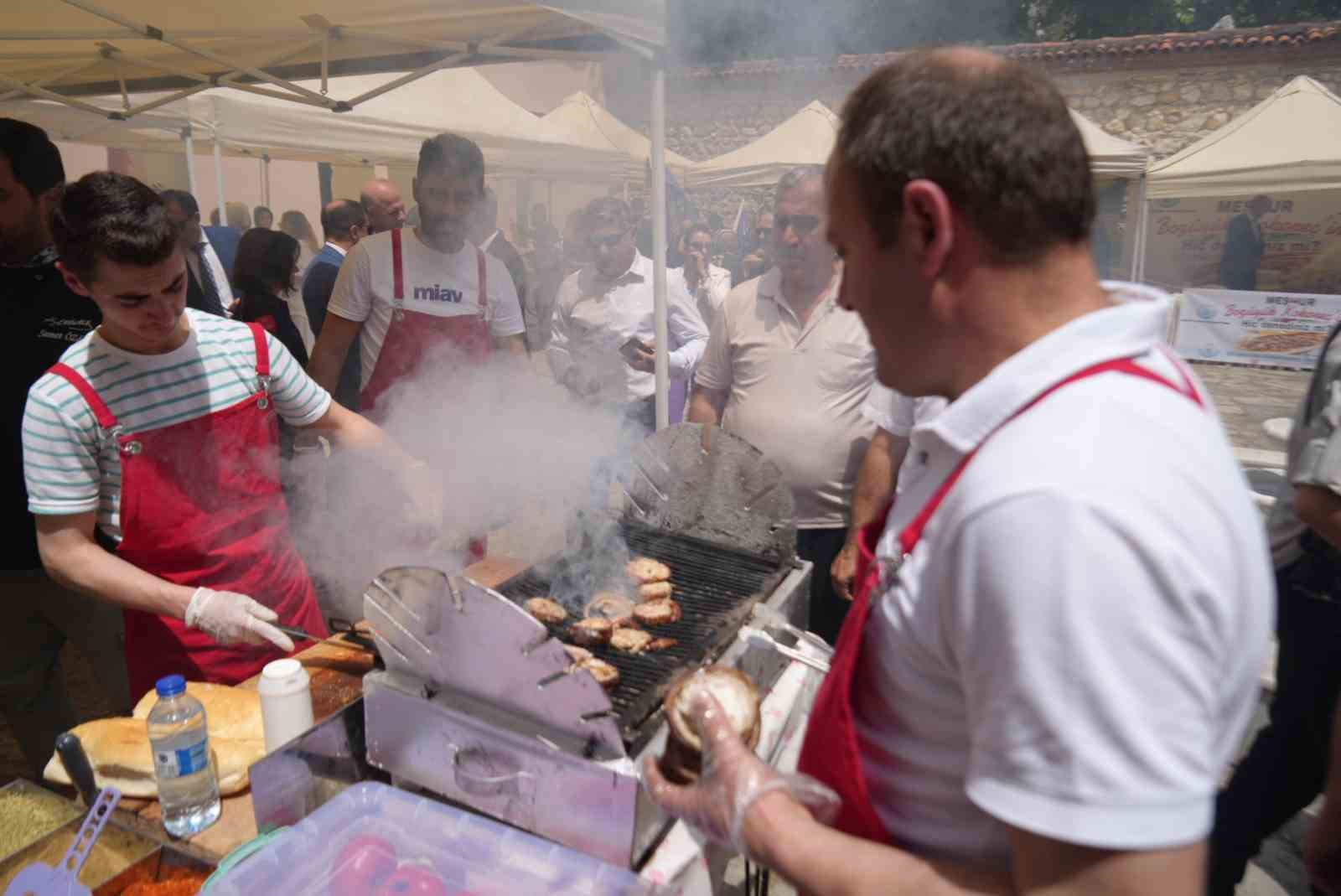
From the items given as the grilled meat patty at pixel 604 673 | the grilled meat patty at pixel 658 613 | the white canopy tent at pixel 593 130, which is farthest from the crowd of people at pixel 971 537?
the white canopy tent at pixel 593 130

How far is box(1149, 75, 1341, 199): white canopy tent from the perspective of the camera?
11.9 meters

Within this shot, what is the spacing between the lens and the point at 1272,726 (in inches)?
98.0

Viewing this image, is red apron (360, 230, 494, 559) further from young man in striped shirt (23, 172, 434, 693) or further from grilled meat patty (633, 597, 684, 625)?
grilled meat patty (633, 597, 684, 625)

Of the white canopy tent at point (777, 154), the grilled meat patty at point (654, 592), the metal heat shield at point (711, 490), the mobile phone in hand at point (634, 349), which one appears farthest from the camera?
the white canopy tent at point (777, 154)

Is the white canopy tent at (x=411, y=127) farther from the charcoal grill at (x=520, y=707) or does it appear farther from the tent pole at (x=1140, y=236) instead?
the tent pole at (x=1140, y=236)

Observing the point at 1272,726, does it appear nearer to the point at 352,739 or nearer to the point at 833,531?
the point at 833,531

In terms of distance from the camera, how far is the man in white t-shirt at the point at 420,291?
3650 millimetres

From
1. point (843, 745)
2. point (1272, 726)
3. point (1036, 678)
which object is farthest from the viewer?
point (1272, 726)

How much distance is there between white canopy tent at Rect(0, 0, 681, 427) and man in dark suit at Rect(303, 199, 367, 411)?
3.55 ft

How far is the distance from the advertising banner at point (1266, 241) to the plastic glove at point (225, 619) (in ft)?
60.7

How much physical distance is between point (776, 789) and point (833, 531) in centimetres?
234

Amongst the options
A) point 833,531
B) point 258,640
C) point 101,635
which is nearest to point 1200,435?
point 258,640

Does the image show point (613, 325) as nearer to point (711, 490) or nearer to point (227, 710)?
point (711, 490)

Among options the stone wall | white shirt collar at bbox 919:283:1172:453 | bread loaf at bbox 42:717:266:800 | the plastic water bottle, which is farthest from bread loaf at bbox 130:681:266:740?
the stone wall
